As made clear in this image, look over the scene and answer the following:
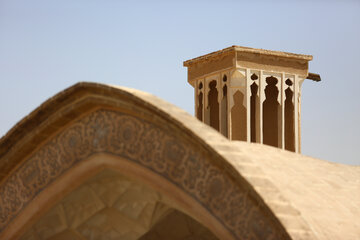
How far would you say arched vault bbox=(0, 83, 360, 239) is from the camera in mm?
3213

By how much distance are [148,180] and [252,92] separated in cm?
885

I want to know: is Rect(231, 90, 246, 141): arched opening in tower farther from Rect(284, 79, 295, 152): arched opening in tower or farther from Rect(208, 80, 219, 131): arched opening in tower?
Rect(284, 79, 295, 152): arched opening in tower

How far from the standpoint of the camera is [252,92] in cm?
1249

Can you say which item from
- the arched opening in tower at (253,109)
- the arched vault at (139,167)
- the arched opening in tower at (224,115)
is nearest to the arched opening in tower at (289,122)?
the arched opening in tower at (253,109)

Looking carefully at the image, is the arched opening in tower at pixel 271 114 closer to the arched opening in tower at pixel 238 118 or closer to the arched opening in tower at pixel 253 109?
the arched opening in tower at pixel 253 109

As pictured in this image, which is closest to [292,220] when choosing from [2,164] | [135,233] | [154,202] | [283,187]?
[283,187]

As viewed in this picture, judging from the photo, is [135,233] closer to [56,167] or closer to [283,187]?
[56,167]

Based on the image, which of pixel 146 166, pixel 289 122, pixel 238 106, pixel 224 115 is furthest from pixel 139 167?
pixel 289 122

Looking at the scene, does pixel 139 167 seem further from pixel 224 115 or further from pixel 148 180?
pixel 224 115

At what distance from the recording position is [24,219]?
15.8 ft

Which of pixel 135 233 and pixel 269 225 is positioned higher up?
pixel 269 225

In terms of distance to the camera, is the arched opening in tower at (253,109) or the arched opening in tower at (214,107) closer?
the arched opening in tower at (253,109)

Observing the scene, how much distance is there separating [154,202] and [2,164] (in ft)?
4.36

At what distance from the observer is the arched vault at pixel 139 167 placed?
3.21 m
